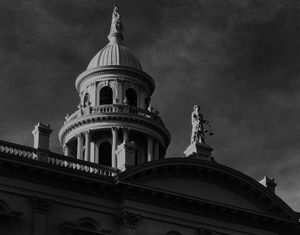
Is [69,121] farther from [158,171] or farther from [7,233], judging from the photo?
[7,233]

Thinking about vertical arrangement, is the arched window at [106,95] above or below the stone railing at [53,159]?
above

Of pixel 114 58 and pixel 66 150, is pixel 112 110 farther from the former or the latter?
pixel 114 58

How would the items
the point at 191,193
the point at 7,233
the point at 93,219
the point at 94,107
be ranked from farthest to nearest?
the point at 94,107, the point at 191,193, the point at 93,219, the point at 7,233

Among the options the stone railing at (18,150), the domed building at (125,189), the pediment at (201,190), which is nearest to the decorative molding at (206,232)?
the domed building at (125,189)

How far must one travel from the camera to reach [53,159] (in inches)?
1928

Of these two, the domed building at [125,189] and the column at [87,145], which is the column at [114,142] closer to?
the domed building at [125,189]

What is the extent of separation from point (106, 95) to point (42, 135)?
1711 cm

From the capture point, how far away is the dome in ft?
219

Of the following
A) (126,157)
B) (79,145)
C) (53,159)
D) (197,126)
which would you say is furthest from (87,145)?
(53,159)

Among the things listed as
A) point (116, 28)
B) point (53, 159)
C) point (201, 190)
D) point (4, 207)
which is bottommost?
point (4, 207)

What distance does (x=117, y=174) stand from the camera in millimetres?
49656

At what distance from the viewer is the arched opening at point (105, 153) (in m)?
63.5

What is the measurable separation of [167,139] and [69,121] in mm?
7539

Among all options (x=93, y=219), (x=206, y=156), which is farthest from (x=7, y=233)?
(x=206, y=156)
